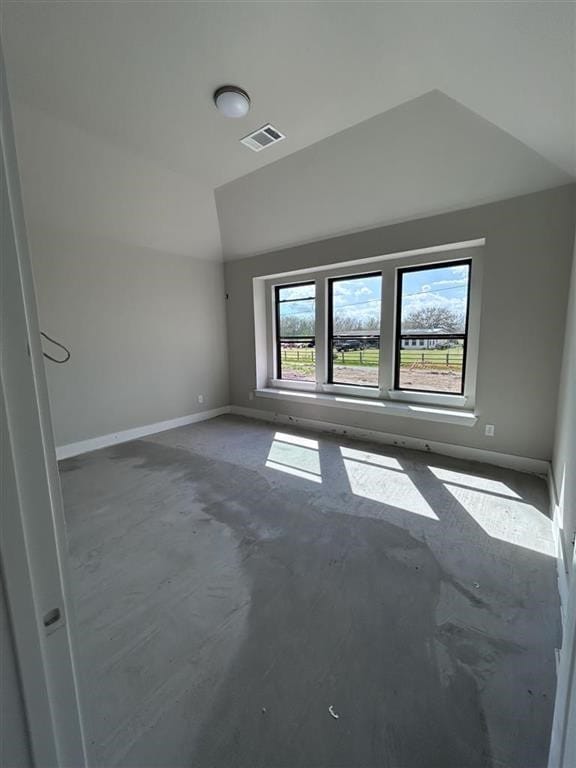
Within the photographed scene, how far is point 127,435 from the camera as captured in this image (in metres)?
4.31

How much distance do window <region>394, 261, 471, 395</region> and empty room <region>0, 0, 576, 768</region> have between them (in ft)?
0.09

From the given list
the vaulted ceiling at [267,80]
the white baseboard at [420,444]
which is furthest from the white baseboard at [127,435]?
the vaulted ceiling at [267,80]

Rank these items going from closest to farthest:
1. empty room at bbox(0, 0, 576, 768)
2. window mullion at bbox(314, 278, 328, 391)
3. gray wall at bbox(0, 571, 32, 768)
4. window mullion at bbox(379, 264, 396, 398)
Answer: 1. gray wall at bbox(0, 571, 32, 768)
2. empty room at bbox(0, 0, 576, 768)
3. window mullion at bbox(379, 264, 396, 398)
4. window mullion at bbox(314, 278, 328, 391)

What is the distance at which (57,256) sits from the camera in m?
3.59

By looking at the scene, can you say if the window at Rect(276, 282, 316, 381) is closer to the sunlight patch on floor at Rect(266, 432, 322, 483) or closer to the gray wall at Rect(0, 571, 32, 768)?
the sunlight patch on floor at Rect(266, 432, 322, 483)

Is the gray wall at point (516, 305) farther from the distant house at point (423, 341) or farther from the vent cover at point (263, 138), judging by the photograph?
the vent cover at point (263, 138)

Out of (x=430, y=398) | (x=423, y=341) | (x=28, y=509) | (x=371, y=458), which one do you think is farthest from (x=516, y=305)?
(x=28, y=509)

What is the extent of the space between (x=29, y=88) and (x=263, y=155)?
1.78m

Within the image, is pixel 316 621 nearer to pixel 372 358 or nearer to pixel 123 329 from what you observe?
pixel 372 358

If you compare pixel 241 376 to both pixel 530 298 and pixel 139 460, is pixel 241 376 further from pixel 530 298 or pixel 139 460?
pixel 530 298

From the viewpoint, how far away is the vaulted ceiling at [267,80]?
5.49 feet

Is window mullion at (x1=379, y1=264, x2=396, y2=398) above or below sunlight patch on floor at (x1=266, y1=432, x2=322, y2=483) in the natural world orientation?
above

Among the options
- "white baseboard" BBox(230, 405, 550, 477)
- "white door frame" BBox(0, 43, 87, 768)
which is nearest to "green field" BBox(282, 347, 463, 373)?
"white baseboard" BBox(230, 405, 550, 477)

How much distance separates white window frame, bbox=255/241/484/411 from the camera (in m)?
3.46
